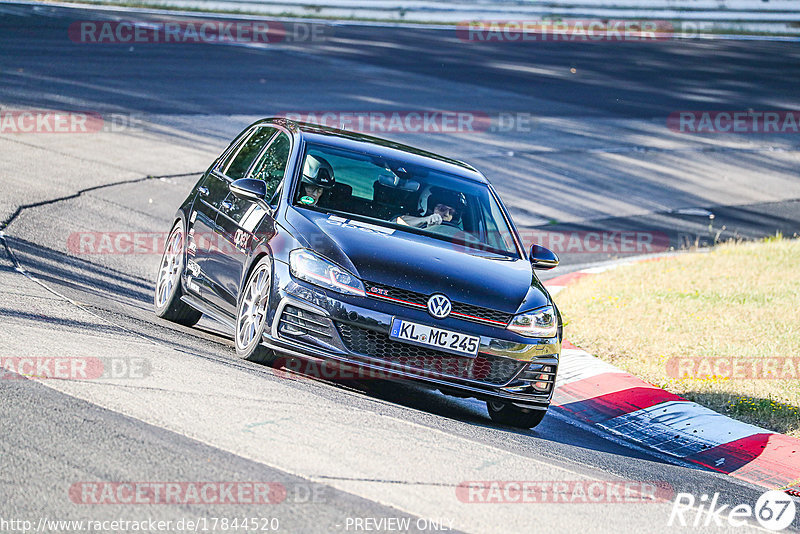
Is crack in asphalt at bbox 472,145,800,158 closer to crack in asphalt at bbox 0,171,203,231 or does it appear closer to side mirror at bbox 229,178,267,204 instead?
crack in asphalt at bbox 0,171,203,231

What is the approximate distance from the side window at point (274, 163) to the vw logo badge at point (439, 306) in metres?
1.68

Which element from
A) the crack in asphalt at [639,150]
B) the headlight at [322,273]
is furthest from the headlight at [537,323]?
the crack in asphalt at [639,150]

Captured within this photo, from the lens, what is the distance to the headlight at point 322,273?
22.3 feet

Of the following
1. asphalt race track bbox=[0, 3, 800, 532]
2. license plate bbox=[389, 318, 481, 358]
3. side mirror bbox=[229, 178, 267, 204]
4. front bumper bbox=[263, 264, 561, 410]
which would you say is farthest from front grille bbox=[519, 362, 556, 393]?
side mirror bbox=[229, 178, 267, 204]

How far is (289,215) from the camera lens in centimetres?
745

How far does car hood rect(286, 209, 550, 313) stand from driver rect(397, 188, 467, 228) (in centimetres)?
31

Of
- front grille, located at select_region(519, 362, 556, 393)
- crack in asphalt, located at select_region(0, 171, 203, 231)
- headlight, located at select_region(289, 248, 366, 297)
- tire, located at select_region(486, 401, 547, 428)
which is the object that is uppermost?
headlight, located at select_region(289, 248, 366, 297)

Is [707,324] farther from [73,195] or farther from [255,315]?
[73,195]

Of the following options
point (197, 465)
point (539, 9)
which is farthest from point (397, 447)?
point (539, 9)

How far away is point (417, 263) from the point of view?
7.04m

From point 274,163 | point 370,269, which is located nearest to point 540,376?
point 370,269

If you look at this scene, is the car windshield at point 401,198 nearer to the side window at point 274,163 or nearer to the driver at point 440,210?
the driver at point 440,210

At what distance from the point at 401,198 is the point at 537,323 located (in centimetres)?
151

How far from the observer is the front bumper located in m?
6.75
